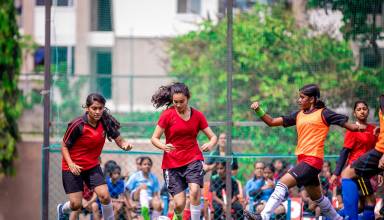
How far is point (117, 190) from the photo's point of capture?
14.9 meters

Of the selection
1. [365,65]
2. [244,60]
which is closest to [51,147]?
[244,60]

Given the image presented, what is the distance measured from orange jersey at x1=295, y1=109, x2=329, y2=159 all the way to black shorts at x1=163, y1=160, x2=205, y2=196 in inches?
49.0

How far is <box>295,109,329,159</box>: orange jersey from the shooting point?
470 inches

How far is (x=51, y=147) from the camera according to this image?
13.7 meters

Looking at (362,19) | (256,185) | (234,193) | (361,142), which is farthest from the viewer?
(256,185)

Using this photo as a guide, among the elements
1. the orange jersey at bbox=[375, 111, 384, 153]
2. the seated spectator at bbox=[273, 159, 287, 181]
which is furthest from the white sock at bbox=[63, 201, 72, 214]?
the orange jersey at bbox=[375, 111, 384, 153]

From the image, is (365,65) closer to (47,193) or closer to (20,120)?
(47,193)

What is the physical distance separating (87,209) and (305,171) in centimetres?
397

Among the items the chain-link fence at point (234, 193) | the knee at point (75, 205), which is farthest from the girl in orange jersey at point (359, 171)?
the knee at point (75, 205)

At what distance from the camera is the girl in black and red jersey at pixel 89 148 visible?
1202 cm

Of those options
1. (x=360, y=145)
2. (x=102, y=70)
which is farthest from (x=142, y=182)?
(x=102, y=70)

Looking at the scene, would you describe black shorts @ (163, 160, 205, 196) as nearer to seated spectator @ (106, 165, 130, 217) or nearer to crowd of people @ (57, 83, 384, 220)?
crowd of people @ (57, 83, 384, 220)

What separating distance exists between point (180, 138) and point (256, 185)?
308 centimetres

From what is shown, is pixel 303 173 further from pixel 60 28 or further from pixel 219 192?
pixel 60 28
